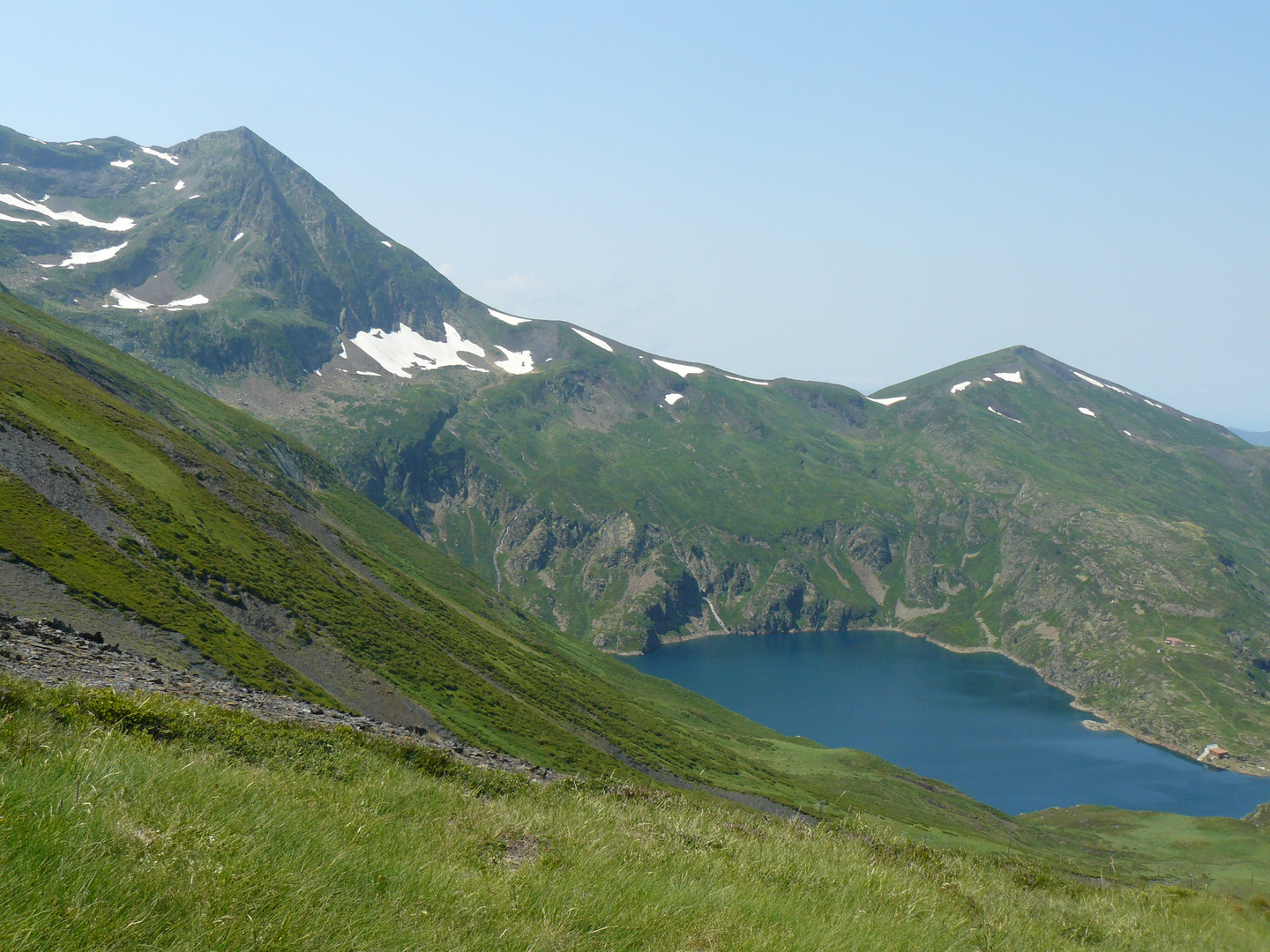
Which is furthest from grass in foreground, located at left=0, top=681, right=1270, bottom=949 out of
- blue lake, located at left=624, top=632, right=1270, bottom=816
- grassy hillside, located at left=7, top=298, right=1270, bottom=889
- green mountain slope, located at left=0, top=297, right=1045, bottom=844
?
blue lake, located at left=624, top=632, right=1270, bottom=816

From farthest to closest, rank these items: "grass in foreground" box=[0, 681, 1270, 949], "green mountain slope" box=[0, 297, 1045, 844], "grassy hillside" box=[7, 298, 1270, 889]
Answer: "grassy hillside" box=[7, 298, 1270, 889], "green mountain slope" box=[0, 297, 1045, 844], "grass in foreground" box=[0, 681, 1270, 949]

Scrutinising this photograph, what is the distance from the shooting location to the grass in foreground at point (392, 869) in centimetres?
492

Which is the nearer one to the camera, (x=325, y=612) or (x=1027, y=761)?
(x=325, y=612)

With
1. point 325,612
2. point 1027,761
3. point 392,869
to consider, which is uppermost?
point 392,869

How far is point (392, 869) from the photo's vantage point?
6.86 m

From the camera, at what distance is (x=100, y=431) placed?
233 ft

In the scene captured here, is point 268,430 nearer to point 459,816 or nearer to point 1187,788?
point 459,816

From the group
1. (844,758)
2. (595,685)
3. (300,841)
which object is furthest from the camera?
(844,758)

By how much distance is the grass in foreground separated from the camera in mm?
4922

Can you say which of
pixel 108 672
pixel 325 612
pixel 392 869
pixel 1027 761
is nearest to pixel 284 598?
pixel 325 612

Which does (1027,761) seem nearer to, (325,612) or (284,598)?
(325,612)

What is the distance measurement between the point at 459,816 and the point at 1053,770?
197 metres

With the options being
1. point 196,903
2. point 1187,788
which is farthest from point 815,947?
point 1187,788

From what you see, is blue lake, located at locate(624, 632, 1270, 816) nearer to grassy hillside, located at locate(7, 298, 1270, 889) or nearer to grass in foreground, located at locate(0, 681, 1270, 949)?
grassy hillside, located at locate(7, 298, 1270, 889)
